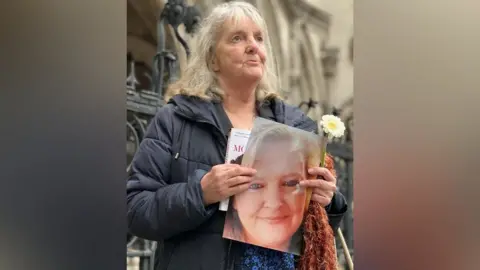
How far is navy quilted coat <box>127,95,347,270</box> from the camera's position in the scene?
82cm

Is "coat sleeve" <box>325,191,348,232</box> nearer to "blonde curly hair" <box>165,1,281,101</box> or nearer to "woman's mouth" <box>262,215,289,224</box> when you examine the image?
"woman's mouth" <box>262,215,289,224</box>

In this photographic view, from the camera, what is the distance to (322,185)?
0.87 metres

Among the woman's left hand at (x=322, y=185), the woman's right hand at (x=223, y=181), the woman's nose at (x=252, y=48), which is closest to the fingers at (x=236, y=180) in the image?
the woman's right hand at (x=223, y=181)

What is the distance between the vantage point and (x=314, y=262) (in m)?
0.88

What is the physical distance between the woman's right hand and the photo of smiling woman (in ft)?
0.06

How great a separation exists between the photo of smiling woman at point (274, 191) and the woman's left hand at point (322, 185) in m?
0.01

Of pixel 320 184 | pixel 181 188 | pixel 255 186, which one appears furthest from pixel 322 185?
pixel 181 188

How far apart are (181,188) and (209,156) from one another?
0.24 feet
